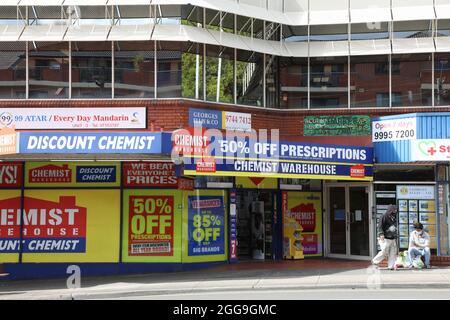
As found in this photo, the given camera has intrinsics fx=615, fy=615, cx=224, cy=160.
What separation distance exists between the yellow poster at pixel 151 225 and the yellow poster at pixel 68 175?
0.72 meters

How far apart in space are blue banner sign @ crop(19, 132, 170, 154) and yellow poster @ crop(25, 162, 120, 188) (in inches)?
79.5

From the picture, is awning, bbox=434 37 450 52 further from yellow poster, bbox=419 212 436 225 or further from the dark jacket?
the dark jacket

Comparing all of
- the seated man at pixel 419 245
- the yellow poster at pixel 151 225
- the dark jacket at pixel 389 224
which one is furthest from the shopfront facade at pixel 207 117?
the dark jacket at pixel 389 224

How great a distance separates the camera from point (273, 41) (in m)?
18.9

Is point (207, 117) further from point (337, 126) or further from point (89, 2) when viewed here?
point (89, 2)

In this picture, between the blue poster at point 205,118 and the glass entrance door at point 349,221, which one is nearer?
the blue poster at point 205,118

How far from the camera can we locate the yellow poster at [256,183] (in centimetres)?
1712

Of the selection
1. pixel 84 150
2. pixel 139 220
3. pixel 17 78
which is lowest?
pixel 139 220

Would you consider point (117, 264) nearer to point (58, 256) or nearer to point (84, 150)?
point (58, 256)

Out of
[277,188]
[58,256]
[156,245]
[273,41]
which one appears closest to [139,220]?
[156,245]

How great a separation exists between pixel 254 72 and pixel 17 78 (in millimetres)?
6927

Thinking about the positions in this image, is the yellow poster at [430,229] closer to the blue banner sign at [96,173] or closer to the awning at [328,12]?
the awning at [328,12]

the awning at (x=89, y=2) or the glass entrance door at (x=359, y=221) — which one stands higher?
the awning at (x=89, y=2)

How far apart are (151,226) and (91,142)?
308 centimetres
